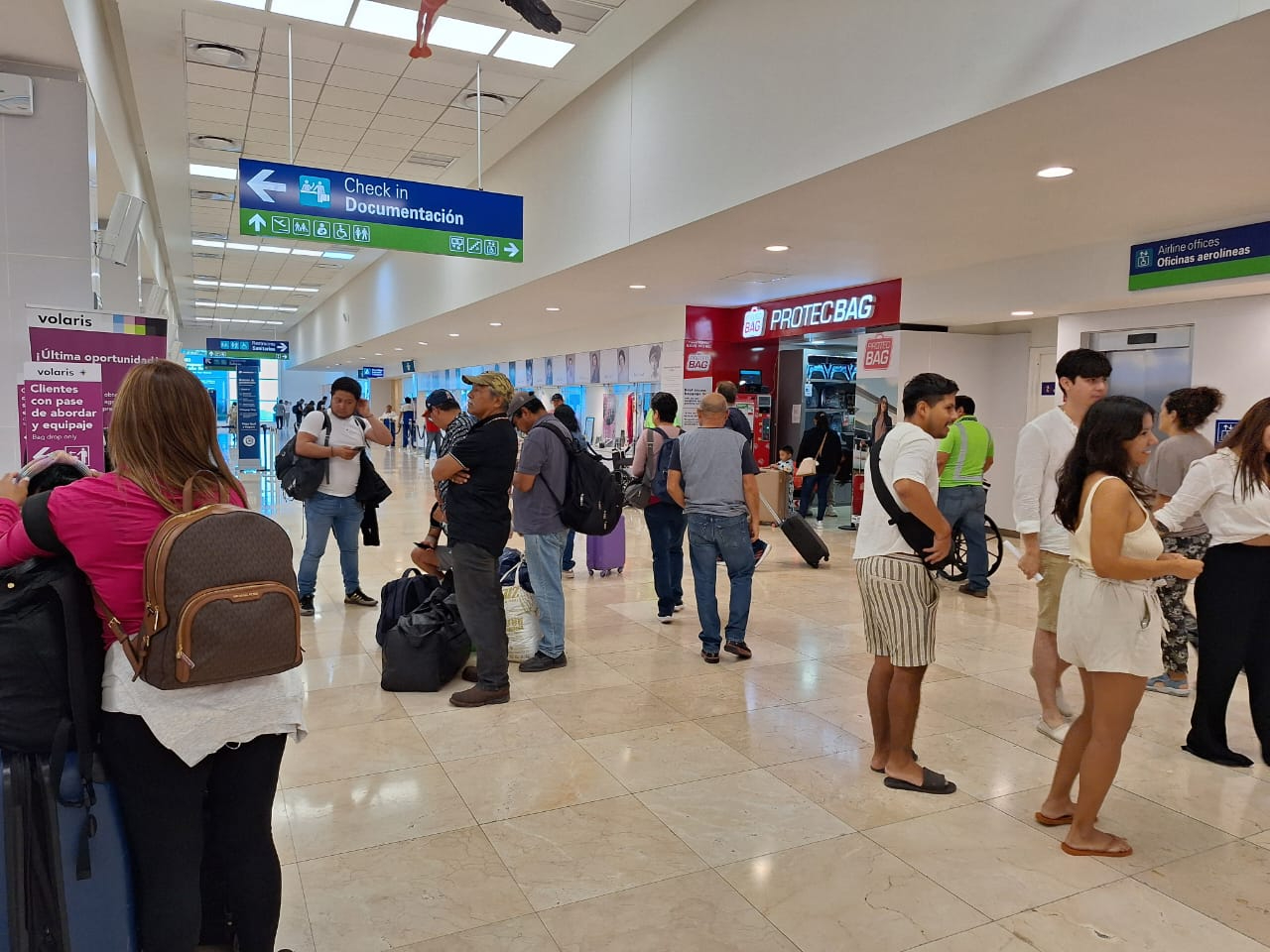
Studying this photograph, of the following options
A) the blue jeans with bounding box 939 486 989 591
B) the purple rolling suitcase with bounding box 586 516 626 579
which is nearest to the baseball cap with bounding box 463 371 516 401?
the purple rolling suitcase with bounding box 586 516 626 579

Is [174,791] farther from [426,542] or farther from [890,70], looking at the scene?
[890,70]

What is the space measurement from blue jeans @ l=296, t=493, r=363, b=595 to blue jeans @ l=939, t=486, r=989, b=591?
4619 mm

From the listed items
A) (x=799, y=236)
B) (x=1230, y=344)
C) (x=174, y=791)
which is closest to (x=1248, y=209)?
(x=1230, y=344)

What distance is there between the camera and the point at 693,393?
12227mm

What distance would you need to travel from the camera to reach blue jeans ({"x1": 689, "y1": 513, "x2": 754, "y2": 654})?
16.2 feet

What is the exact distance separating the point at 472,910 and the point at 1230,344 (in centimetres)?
730

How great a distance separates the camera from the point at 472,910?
2.51 metres

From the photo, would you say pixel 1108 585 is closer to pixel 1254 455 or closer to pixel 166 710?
pixel 1254 455

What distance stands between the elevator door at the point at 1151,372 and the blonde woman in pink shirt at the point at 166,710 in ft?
24.1

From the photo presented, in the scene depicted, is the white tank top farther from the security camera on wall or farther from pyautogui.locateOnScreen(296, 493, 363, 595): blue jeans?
the security camera on wall

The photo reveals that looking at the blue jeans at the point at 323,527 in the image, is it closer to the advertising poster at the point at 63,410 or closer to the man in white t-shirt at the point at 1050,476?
the advertising poster at the point at 63,410

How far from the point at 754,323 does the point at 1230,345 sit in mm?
6046

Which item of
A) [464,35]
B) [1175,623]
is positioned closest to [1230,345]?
[1175,623]

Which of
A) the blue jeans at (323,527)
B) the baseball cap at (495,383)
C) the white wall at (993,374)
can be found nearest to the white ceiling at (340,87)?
the blue jeans at (323,527)
